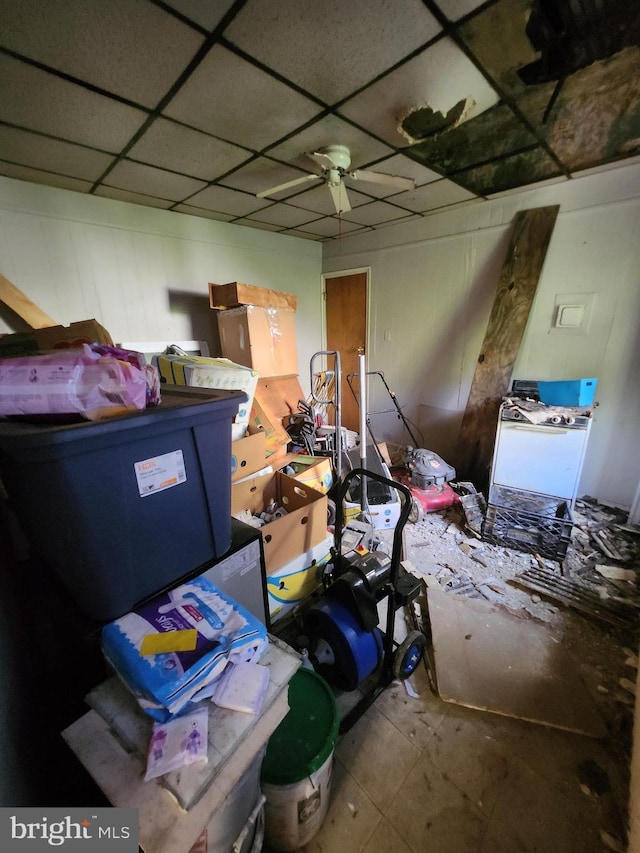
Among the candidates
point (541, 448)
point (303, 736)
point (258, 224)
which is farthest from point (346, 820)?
point (258, 224)

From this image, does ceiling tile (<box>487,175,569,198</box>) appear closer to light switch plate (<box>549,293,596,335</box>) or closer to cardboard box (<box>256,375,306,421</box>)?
light switch plate (<box>549,293,596,335</box>)

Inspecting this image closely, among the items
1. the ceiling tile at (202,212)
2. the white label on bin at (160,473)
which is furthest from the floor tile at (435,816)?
the ceiling tile at (202,212)

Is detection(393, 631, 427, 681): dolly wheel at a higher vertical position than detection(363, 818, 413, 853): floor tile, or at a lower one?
higher

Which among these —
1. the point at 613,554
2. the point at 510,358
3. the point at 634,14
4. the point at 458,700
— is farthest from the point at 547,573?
the point at 634,14

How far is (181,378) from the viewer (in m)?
1.59

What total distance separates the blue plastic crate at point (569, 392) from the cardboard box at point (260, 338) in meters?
2.10

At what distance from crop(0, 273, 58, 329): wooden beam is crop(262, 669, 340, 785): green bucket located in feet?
8.28

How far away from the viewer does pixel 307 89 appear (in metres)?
1.43

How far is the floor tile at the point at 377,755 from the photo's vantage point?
1129mm

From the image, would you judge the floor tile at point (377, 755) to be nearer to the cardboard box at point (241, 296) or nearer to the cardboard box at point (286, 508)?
the cardboard box at point (286, 508)

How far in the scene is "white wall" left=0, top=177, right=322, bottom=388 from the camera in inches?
88.0

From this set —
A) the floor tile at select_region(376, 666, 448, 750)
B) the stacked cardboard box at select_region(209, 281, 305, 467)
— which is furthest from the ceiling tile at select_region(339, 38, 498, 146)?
the floor tile at select_region(376, 666, 448, 750)

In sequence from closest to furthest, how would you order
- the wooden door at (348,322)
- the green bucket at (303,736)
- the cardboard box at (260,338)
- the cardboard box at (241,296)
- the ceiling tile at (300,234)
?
1. the green bucket at (303,736)
2. the cardboard box at (241,296)
3. the cardboard box at (260,338)
4. the ceiling tile at (300,234)
5. the wooden door at (348,322)

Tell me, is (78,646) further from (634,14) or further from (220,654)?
(634,14)
